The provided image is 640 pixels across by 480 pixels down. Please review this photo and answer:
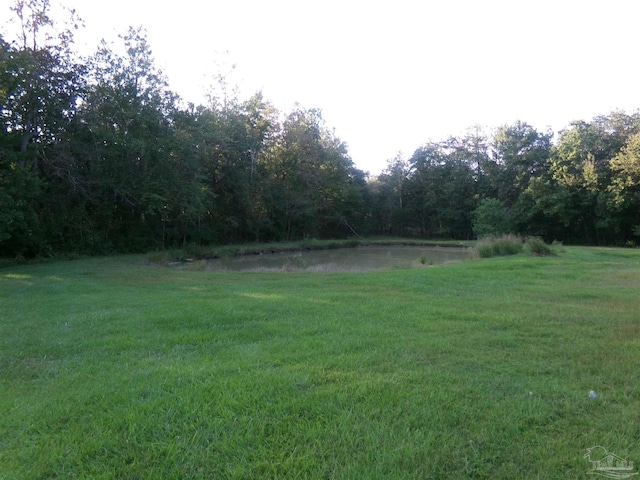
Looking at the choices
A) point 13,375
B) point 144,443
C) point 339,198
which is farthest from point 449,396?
point 339,198

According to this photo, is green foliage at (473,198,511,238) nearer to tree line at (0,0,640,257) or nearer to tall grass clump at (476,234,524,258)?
tree line at (0,0,640,257)

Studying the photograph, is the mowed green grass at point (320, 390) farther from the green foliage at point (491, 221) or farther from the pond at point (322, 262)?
the green foliage at point (491, 221)

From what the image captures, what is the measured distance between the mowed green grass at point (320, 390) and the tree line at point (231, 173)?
12019 mm

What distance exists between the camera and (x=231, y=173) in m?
31.2

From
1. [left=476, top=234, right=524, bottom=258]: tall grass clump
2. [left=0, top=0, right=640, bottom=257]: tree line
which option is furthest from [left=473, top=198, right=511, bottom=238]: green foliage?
[left=476, top=234, right=524, bottom=258]: tall grass clump

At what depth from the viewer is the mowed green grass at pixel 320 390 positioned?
2.41m

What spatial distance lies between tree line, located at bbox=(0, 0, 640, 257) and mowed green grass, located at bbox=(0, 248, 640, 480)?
12.0 metres

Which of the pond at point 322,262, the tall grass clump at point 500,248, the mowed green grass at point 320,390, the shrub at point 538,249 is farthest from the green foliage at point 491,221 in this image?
the mowed green grass at point 320,390

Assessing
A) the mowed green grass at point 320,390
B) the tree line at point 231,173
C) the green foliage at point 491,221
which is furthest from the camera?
the green foliage at point 491,221

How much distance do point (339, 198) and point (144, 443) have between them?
140ft

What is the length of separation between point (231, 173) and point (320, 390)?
29.4m

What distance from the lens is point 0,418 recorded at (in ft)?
9.80

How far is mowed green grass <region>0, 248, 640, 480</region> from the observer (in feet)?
7.91

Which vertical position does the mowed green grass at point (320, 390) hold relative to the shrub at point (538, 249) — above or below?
below
